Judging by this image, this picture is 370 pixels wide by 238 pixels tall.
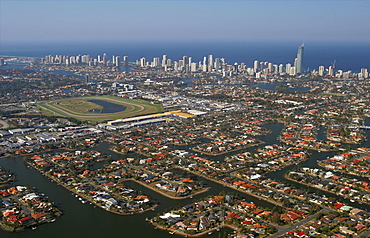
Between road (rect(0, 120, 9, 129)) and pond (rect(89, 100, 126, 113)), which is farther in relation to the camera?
pond (rect(89, 100, 126, 113))

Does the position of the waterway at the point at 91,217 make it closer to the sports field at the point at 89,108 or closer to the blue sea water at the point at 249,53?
the sports field at the point at 89,108

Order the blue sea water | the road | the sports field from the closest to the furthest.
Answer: the road
the sports field
the blue sea water

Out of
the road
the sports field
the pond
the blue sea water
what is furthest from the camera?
the blue sea water

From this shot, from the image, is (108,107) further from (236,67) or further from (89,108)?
(236,67)

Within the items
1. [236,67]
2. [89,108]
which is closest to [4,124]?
[89,108]

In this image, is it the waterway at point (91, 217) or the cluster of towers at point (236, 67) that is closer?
the waterway at point (91, 217)

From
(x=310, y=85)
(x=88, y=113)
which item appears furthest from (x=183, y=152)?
(x=310, y=85)

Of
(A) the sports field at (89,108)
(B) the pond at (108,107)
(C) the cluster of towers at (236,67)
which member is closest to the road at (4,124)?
(A) the sports field at (89,108)

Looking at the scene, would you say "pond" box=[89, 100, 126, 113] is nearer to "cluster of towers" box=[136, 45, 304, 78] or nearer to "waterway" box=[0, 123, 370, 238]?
"waterway" box=[0, 123, 370, 238]

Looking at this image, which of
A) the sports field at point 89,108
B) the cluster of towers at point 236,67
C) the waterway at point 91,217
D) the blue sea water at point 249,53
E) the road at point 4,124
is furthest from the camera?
the blue sea water at point 249,53

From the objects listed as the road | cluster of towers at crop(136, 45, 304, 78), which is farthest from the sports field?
cluster of towers at crop(136, 45, 304, 78)
